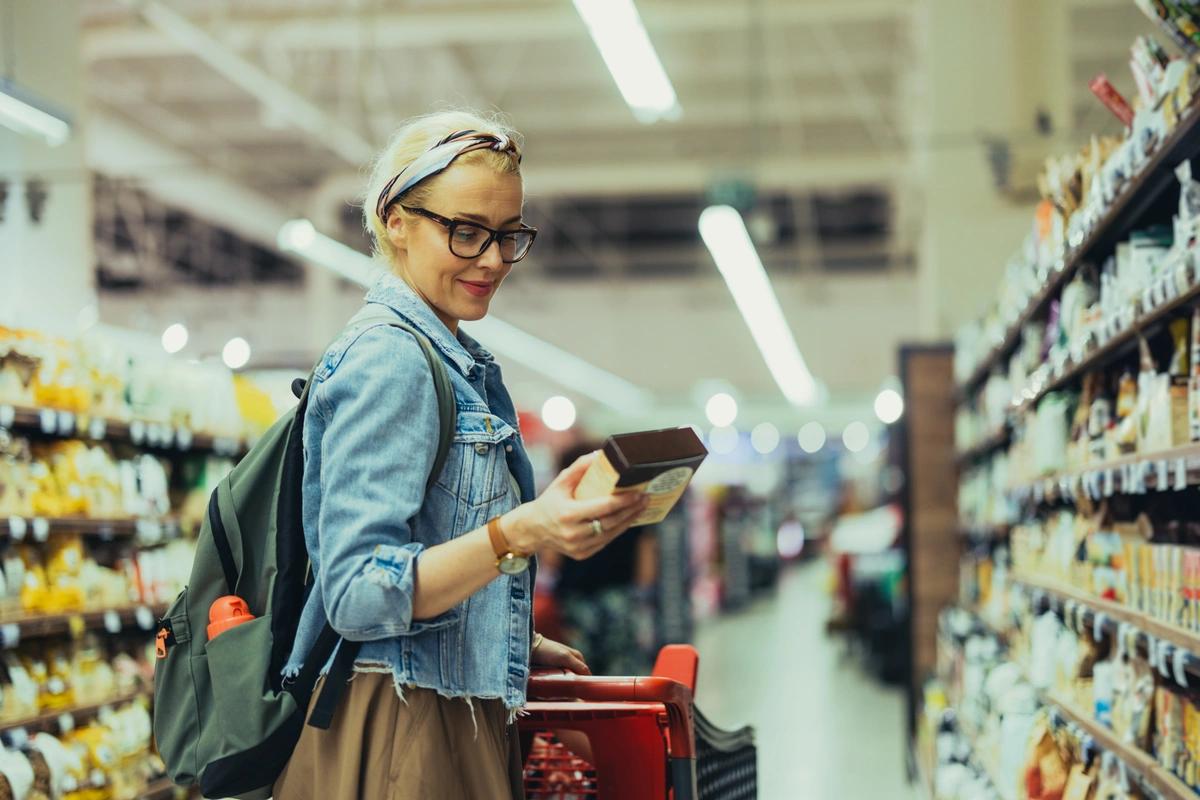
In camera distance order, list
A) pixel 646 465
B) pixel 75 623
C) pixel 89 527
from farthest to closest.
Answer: pixel 89 527
pixel 75 623
pixel 646 465

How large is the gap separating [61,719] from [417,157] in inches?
141

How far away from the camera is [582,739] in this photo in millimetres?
2180

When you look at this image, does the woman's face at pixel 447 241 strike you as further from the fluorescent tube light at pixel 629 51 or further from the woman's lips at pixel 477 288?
the fluorescent tube light at pixel 629 51

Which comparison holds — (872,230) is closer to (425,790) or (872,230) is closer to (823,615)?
(823,615)

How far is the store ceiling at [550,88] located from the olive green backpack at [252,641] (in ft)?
25.7

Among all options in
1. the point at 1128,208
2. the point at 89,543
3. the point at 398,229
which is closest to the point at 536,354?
the point at 89,543

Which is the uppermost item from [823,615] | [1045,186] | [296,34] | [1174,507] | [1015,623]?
[296,34]

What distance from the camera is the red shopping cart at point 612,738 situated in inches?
80.4

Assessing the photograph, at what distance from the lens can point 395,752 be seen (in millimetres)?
1668

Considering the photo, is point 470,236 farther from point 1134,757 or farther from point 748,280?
point 748,280

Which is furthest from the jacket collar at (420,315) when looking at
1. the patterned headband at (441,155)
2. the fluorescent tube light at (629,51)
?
the fluorescent tube light at (629,51)

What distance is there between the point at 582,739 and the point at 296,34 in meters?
9.97

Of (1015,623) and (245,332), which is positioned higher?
(245,332)

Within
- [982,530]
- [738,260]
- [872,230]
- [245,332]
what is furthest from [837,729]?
[245,332]
